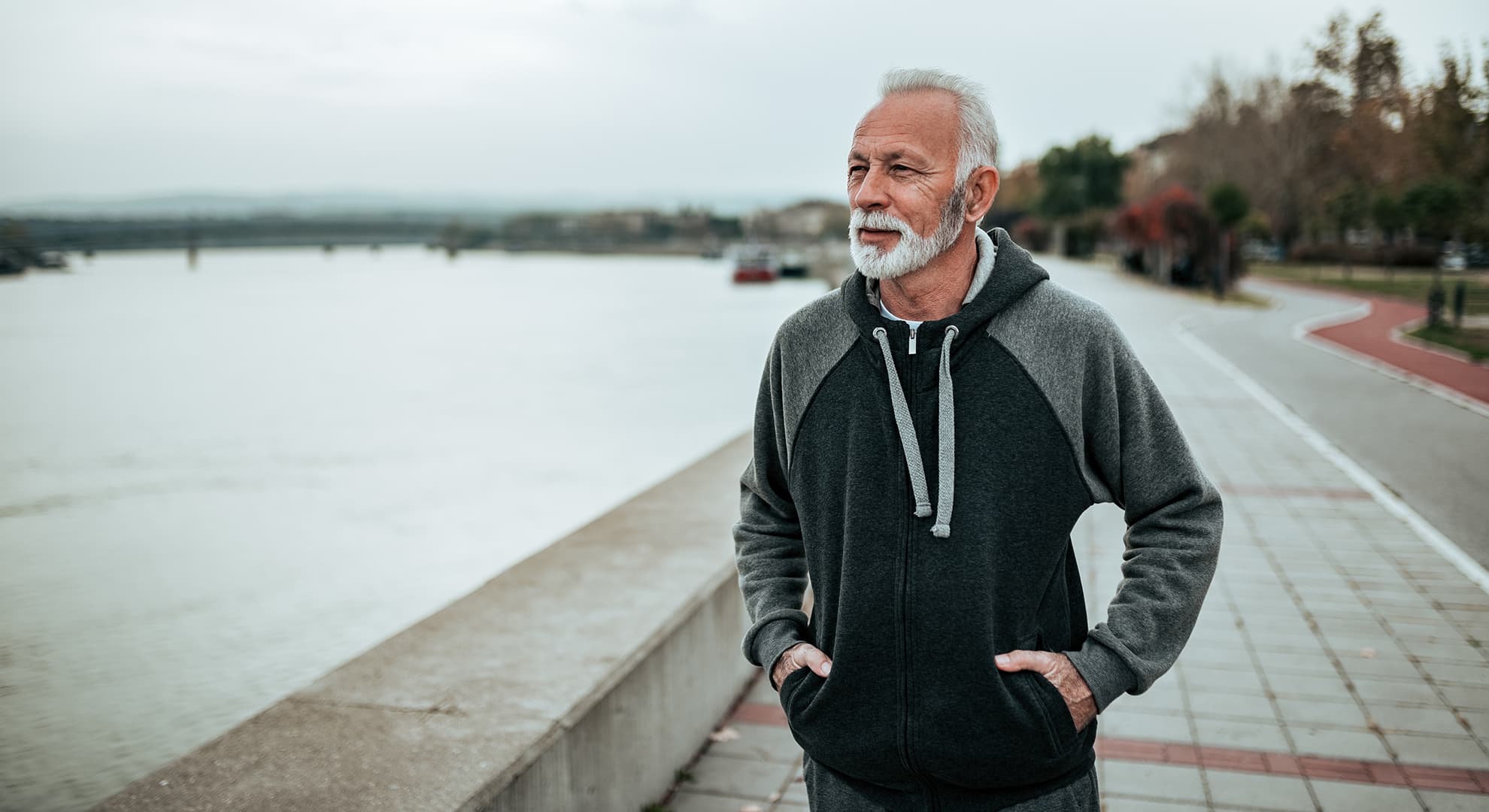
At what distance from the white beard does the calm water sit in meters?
4.86

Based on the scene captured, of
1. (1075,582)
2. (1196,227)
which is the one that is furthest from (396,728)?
(1196,227)

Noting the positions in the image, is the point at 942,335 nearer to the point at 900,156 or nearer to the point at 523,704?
the point at 900,156

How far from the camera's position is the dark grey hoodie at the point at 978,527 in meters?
1.63

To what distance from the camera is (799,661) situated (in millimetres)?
1786

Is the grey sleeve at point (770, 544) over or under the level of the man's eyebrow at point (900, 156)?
under

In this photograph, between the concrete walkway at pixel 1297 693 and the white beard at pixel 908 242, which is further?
the concrete walkway at pixel 1297 693

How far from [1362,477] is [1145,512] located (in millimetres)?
7953

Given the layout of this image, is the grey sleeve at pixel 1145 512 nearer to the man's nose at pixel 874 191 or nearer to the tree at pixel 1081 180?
the man's nose at pixel 874 191

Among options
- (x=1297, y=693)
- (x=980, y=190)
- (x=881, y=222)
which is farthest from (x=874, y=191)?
(x=1297, y=693)

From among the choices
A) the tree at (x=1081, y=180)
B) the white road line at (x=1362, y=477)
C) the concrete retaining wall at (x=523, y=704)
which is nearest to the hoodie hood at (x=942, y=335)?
the concrete retaining wall at (x=523, y=704)

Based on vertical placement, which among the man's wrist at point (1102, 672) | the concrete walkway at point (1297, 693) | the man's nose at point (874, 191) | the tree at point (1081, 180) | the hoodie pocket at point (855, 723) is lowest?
the concrete walkway at point (1297, 693)

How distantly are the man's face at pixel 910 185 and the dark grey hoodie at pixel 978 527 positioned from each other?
0.10 metres

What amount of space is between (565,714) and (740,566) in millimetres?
943

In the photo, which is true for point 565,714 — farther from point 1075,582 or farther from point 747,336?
point 747,336
